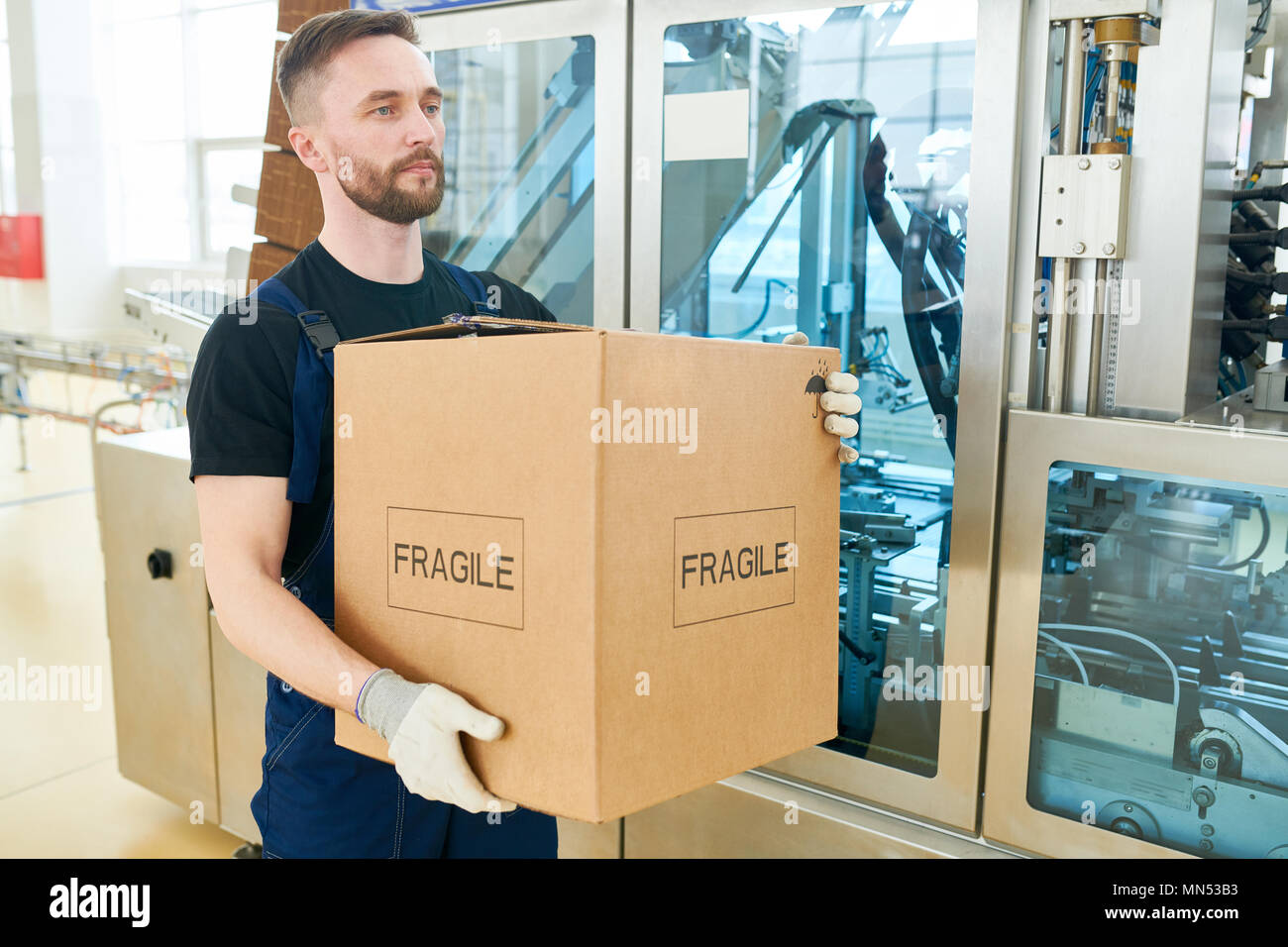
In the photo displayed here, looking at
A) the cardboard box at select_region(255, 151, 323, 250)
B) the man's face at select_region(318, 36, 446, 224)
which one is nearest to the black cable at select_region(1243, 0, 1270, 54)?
the man's face at select_region(318, 36, 446, 224)

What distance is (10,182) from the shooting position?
32.5 feet

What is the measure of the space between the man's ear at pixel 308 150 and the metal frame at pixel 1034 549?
Result: 42.4 inches

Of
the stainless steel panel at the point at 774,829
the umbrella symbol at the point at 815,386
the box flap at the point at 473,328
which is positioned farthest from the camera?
the stainless steel panel at the point at 774,829

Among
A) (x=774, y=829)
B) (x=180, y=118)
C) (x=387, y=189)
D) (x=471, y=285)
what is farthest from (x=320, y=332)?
(x=180, y=118)

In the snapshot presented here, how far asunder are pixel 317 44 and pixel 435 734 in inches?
39.0

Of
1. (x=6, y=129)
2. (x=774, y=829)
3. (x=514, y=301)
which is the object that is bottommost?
(x=774, y=829)

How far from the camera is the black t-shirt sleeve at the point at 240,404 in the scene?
1.19 meters

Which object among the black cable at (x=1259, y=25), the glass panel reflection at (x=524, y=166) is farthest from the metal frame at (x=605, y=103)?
the black cable at (x=1259, y=25)

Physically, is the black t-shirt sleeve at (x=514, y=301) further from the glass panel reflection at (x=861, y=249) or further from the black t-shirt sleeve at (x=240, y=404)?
the black t-shirt sleeve at (x=240, y=404)

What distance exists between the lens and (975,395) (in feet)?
4.95

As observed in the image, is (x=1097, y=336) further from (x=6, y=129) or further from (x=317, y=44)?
(x=6, y=129)

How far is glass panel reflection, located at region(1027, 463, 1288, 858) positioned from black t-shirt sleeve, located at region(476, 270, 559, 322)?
869 mm

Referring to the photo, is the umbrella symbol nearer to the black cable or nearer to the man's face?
the man's face

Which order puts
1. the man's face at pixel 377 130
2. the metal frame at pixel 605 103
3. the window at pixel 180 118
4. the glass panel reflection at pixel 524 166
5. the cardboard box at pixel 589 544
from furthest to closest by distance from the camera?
the window at pixel 180 118 < the glass panel reflection at pixel 524 166 < the metal frame at pixel 605 103 < the man's face at pixel 377 130 < the cardboard box at pixel 589 544
